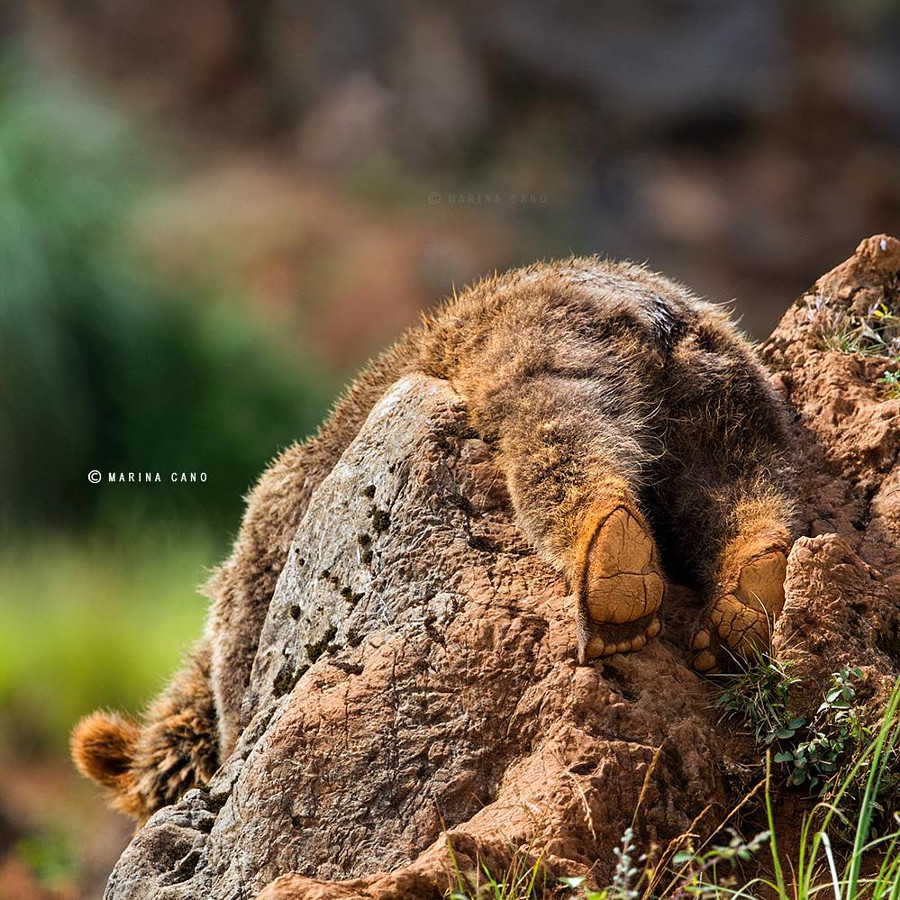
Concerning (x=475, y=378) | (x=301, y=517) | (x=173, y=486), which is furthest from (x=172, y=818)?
(x=173, y=486)

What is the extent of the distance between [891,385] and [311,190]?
34.2 ft

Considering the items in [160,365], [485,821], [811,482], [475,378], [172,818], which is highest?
[160,365]

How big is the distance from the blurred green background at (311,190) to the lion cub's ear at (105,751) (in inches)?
274

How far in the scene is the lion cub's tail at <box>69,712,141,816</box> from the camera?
506cm

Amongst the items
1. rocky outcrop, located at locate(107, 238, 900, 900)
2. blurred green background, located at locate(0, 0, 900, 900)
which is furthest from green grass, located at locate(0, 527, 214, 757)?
rocky outcrop, located at locate(107, 238, 900, 900)

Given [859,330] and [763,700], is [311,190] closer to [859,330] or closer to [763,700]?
[859,330]

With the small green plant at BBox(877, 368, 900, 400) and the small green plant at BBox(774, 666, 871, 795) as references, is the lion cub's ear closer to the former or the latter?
the small green plant at BBox(774, 666, 871, 795)

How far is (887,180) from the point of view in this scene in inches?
529

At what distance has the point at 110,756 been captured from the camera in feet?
16.7

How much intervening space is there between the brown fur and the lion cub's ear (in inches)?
26.0

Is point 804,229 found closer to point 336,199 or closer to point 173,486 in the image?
point 336,199

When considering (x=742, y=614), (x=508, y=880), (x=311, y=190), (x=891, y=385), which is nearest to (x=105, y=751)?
(x=508, y=880)

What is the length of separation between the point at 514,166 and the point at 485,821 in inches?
449

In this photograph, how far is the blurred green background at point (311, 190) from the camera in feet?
40.9
